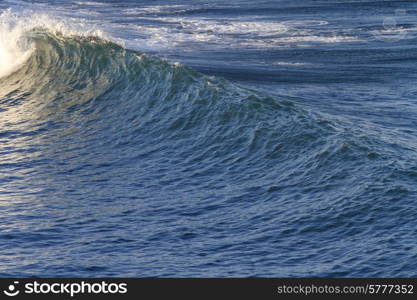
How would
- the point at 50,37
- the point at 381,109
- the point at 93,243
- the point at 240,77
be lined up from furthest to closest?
the point at 50,37
the point at 240,77
the point at 381,109
the point at 93,243

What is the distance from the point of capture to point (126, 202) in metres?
15.5

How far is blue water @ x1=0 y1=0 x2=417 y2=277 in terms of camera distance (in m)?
12.9

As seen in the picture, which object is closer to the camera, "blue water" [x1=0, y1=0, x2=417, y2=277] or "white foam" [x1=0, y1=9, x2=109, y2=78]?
"blue water" [x1=0, y1=0, x2=417, y2=277]

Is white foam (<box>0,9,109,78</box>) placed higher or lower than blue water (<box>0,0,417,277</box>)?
higher

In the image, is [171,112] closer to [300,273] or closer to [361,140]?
[361,140]

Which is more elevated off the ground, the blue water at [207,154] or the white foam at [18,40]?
the white foam at [18,40]

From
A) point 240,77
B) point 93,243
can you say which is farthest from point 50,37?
point 93,243

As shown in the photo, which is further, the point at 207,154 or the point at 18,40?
the point at 18,40

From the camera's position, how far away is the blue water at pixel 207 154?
1288 cm

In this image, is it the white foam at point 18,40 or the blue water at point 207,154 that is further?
the white foam at point 18,40

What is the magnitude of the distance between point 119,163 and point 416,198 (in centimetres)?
Result: 686

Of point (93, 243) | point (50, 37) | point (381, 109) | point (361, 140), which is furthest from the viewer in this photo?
point (50, 37)

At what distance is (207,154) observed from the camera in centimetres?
1844

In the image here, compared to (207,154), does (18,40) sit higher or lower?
higher
